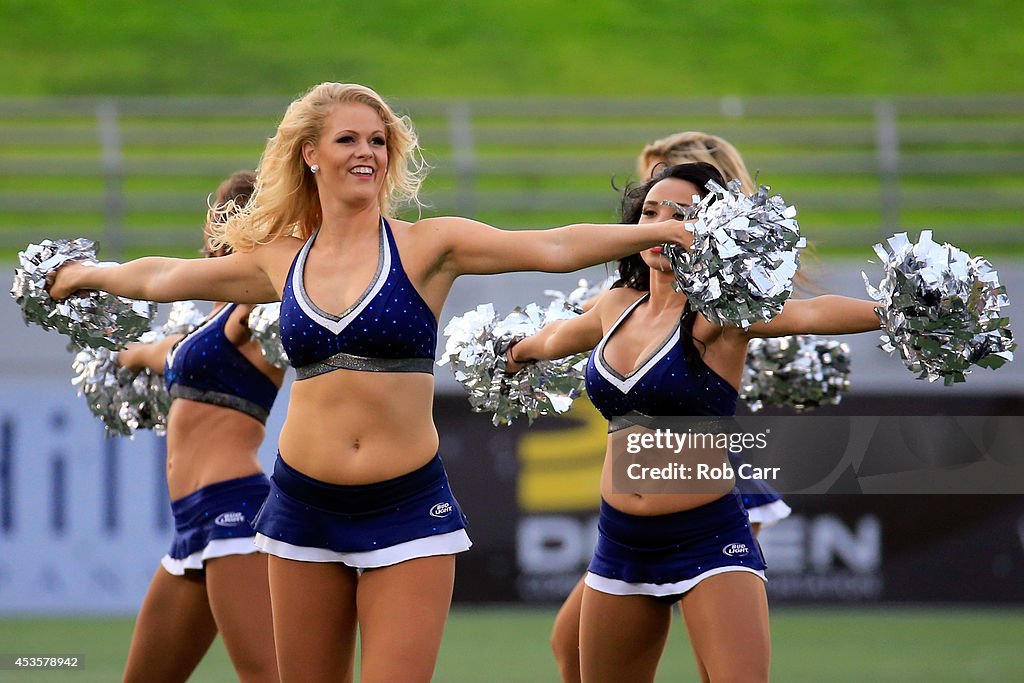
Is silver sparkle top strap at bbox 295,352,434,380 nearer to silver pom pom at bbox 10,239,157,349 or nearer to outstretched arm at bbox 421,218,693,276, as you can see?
outstretched arm at bbox 421,218,693,276

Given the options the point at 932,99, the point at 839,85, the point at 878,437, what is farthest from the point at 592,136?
the point at 878,437

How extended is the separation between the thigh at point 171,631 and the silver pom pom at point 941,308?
2.09 metres

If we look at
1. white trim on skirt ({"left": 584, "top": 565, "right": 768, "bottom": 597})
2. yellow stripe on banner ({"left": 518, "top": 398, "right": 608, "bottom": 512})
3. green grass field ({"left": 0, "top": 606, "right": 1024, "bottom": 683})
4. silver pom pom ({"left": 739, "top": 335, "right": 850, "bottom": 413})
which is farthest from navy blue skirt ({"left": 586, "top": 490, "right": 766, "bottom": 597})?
yellow stripe on banner ({"left": 518, "top": 398, "right": 608, "bottom": 512})

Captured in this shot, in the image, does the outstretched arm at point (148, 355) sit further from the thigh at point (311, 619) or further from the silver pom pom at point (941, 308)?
the silver pom pom at point (941, 308)

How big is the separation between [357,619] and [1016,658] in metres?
4.38

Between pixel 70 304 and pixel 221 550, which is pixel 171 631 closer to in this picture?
Result: pixel 221 550

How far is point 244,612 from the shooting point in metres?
4.02

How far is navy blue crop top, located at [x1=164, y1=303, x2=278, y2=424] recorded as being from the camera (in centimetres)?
427

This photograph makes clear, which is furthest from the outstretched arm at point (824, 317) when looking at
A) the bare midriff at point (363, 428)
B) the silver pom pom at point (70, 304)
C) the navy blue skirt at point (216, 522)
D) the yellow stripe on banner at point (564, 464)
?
the yellow stripe on banner at point (564, 464)

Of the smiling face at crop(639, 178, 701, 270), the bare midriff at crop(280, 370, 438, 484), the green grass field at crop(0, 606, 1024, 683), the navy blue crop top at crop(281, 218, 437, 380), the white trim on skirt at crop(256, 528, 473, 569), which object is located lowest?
the green grass field at crop(0, 606, 1024, 683)

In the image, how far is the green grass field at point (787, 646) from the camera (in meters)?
6.30

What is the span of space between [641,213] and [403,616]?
135cm

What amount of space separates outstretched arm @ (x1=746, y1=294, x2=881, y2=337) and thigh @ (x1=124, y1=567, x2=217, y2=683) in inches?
71.3

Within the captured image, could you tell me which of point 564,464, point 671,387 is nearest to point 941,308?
point 671,387
